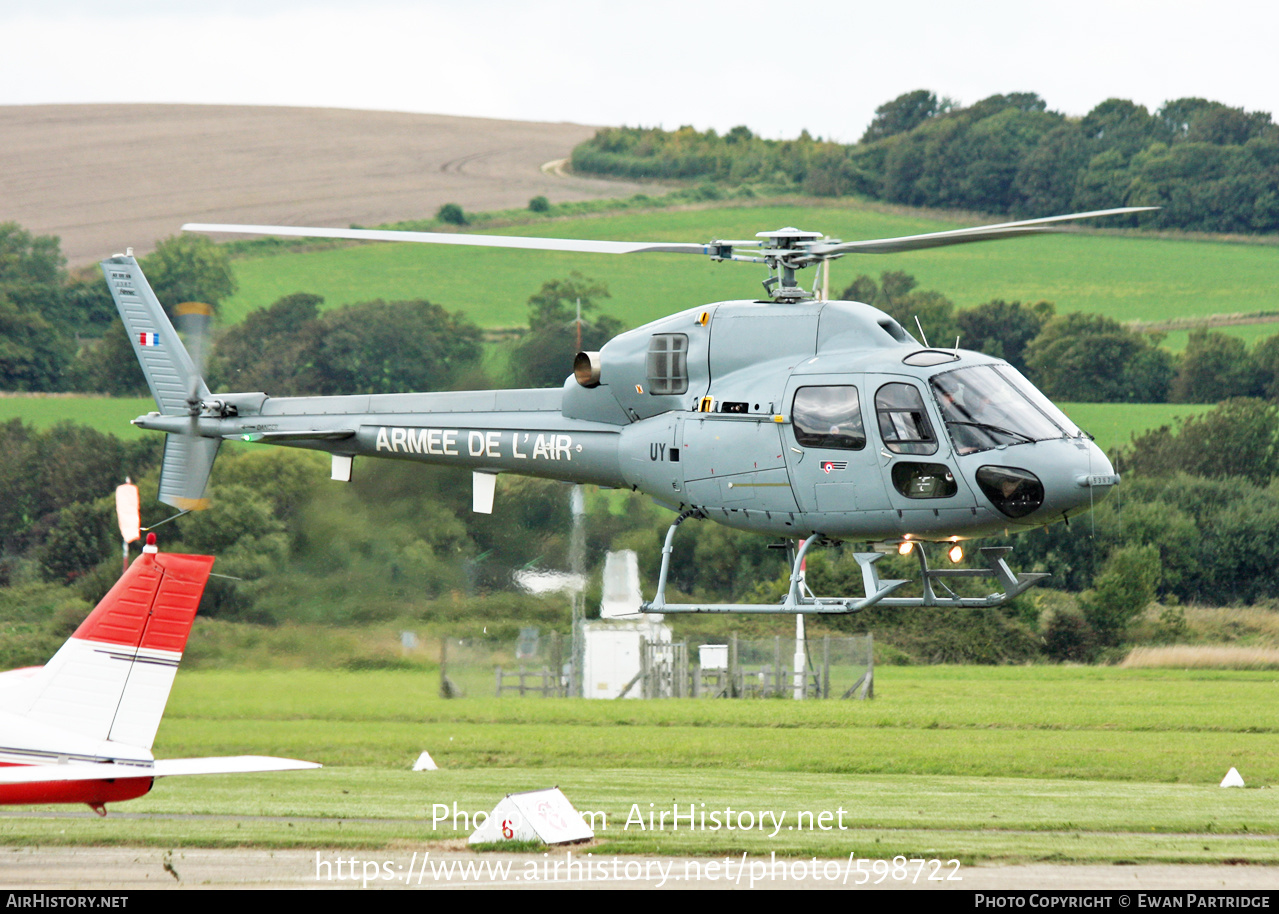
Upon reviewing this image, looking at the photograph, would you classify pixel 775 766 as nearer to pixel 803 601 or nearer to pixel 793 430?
pixel 803 601

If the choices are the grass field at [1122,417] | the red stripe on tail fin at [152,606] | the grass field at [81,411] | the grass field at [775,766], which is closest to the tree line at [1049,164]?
the grass field at [1122,417]

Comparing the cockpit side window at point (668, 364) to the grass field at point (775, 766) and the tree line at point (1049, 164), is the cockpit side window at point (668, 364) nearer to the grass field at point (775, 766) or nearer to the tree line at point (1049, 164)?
the grass field at point (775, 766)

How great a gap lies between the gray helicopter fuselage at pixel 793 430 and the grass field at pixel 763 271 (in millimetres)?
39848

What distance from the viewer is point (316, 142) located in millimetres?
83562

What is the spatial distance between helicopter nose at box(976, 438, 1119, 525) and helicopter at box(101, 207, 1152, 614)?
0.7 inches

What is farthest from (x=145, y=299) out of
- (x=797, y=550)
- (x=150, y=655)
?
(x=797, y=550)

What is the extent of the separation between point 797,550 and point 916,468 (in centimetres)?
173

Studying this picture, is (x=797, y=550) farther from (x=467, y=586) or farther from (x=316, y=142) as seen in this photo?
(x=316, y=142)

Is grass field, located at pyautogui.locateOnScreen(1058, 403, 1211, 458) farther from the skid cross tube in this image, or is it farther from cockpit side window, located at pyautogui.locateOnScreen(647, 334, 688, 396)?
the skid cross tube

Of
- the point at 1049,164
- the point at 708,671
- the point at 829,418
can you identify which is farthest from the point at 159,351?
the point at 1049,164

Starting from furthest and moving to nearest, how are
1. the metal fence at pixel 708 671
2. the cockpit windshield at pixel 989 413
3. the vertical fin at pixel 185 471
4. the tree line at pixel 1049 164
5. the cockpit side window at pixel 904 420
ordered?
the tree line at pixel 1049 164 → the metal fence at pixel 708 671 → the vertical fin at pixel 185 471 → the cockpit side window at pixel 904 420 → the cockpit windshield at pixel 989 413

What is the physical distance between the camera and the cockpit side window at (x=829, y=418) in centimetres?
1427

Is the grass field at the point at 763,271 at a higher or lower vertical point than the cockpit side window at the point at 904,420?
lower

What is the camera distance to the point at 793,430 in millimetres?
14578
